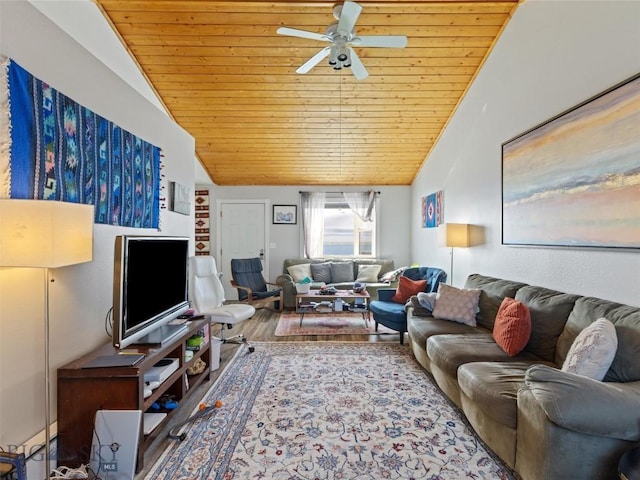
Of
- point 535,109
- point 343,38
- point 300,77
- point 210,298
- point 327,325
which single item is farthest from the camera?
point 327,325

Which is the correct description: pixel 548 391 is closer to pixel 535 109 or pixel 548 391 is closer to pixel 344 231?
pixel 535 109

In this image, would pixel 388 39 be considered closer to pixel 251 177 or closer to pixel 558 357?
pixel 558 357

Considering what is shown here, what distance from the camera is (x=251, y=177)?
6.22 metres

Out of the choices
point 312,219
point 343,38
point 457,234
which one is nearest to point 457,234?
point 457,234

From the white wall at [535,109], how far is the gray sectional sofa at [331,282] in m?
1.34

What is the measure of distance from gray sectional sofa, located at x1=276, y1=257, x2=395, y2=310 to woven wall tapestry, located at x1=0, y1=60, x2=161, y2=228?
3038 mm

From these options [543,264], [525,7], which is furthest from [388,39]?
[543,264]

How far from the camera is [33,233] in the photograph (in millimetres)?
1392

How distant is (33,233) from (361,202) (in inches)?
216

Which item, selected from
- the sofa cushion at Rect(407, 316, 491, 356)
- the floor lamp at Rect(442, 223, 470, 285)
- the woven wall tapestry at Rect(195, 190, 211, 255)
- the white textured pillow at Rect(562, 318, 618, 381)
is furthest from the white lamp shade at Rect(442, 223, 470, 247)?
the woven wall tapestry at Rect(195, 190, 211, 255)

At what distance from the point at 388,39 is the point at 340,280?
408 centimetres

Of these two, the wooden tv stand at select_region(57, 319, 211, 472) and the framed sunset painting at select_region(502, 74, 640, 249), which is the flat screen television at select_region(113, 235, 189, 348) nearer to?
the wooden tv stand at select_region(57, 319, 211, 472)

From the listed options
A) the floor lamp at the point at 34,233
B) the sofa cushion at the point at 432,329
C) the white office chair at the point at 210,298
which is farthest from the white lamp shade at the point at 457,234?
the floor lamp at the point at 34,233

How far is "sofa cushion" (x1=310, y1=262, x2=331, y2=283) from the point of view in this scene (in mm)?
6031
